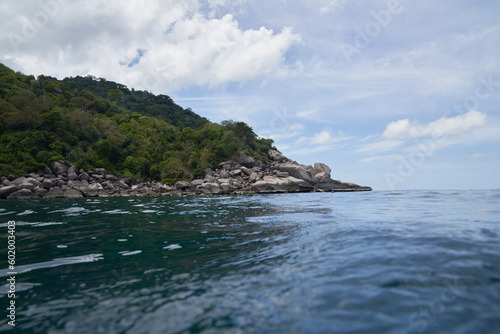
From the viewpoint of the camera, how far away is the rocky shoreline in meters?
34.4

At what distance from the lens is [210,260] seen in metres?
5.23

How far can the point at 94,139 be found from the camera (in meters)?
57.2

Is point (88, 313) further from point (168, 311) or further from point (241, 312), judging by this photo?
point (241, 312)

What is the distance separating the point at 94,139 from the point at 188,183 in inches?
1048

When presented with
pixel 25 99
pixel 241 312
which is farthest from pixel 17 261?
pixel 25 99

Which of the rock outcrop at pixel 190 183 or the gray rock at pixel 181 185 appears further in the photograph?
the gray rock at pixel 181 185

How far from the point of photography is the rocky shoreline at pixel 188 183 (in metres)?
34.4

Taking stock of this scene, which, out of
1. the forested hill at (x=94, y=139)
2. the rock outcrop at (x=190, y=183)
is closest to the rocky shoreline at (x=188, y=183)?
the rock outcrop at (x=190, y=183)

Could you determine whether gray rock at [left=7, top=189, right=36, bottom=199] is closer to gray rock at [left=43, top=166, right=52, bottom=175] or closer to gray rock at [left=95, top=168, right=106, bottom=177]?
gray rock at [left=43, top=166, right=52, bottom=175]

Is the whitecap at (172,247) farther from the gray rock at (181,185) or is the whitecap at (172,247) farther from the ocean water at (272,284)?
the gray rock at (181,185)

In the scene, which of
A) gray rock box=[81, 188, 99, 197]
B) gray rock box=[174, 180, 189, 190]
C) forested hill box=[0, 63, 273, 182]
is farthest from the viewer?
gray rock box=[174, 180, 189, 190]

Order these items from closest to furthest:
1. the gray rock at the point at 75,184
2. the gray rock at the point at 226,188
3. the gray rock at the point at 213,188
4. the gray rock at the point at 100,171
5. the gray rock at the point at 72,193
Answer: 1. the gray rock at the point at 72,193
2. the gray rock at the point at 75,184
3. the gray rock at the point at 226,188
4. the gray rock at the point at 213,188
5. the gray rock at the point at 100,171

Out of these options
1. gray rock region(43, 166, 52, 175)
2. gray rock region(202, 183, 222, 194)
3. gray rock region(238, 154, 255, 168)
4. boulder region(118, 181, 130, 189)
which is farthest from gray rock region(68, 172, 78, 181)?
gray rock region(238, 154, 255, 168)

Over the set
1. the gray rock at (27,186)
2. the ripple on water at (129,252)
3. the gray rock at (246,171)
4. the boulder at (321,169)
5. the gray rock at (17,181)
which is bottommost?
the ripple on water at (129,252)
